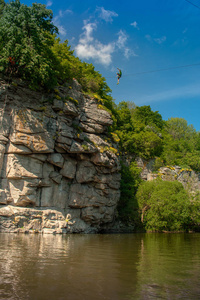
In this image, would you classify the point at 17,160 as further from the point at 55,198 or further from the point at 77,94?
the point at 77,94

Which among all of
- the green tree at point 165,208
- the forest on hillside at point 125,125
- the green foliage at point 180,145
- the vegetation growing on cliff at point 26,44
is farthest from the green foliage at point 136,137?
the vegetation growing on cliff at point 26,44

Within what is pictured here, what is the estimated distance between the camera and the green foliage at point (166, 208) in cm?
3259

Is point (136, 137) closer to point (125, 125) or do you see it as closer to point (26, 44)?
point (125, 125)

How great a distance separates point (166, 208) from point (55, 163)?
53.6ft

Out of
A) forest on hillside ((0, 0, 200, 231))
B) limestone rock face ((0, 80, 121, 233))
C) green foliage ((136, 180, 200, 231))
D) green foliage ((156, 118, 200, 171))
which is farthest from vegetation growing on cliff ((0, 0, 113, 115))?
green foliage ((156, 118, 200, 171))

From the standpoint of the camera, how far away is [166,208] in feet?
107

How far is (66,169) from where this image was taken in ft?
90.5

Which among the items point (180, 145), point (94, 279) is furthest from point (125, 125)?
point (94, 279)

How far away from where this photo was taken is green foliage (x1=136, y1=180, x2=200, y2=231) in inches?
1283

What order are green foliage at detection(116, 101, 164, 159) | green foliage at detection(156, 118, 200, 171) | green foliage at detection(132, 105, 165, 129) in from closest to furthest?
green foliage at detection(116, 101, 164, 159), green foliage at detection(156, 118, 200, 171), green foliage at detection(132, 105, 165, 129)

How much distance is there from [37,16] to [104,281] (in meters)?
27.5

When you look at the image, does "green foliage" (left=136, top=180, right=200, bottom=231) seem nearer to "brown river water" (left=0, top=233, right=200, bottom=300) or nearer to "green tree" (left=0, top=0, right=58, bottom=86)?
"green tree" (left=0, top=0, right=58, bottom=86)

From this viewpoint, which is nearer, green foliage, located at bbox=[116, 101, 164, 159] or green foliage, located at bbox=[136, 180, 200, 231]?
green foliage, located at bbox=[136, 180, 200, 231]

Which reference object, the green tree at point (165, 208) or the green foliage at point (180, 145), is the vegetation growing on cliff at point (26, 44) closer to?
the green tree at point (165, 208)
